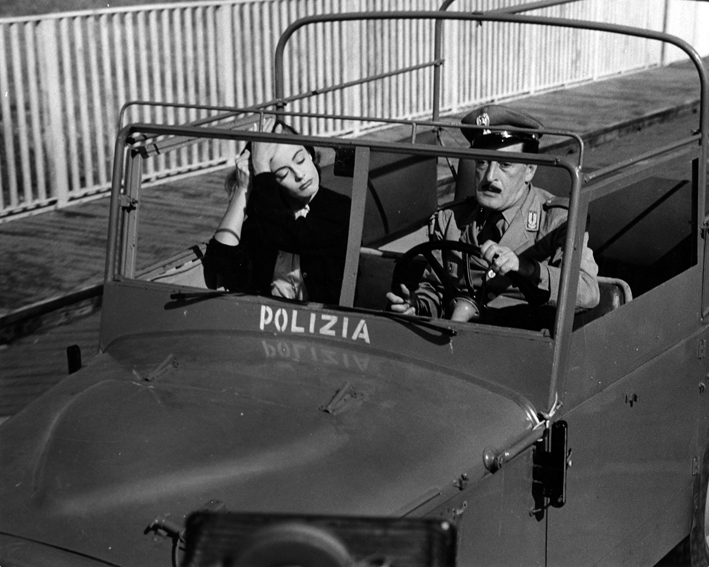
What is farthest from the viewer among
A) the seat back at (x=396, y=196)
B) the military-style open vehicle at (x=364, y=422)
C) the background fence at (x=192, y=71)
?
the background fence at (x=192, y=71)

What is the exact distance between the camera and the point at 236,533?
2.52 m

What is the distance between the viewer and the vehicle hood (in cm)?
280

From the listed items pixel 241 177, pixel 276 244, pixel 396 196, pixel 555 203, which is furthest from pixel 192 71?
pixel 555 203

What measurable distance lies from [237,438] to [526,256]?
4.66 ft

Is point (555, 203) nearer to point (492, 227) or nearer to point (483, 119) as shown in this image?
point (492, 227)

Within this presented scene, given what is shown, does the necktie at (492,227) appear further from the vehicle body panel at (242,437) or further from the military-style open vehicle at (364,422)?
the vehicle body panel at (242,437)

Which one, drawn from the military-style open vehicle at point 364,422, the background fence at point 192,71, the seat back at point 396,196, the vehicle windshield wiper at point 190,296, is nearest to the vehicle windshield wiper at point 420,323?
the military-style open vehicle at point 364,422

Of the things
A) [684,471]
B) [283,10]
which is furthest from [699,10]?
[684,471]

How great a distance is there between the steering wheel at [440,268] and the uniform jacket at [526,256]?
0.07 metres

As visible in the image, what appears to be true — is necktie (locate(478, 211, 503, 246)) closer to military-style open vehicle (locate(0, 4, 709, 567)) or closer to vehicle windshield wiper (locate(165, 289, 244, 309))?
military-style open vehicle (locate(0, 4, 709, 567))

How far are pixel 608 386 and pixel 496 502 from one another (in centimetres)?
67

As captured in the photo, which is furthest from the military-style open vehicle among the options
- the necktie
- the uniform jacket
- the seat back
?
the seat back

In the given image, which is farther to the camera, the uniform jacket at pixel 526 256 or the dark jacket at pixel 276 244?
the dark jacket at pixel 276 244

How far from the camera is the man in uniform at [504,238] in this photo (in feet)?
11.6
